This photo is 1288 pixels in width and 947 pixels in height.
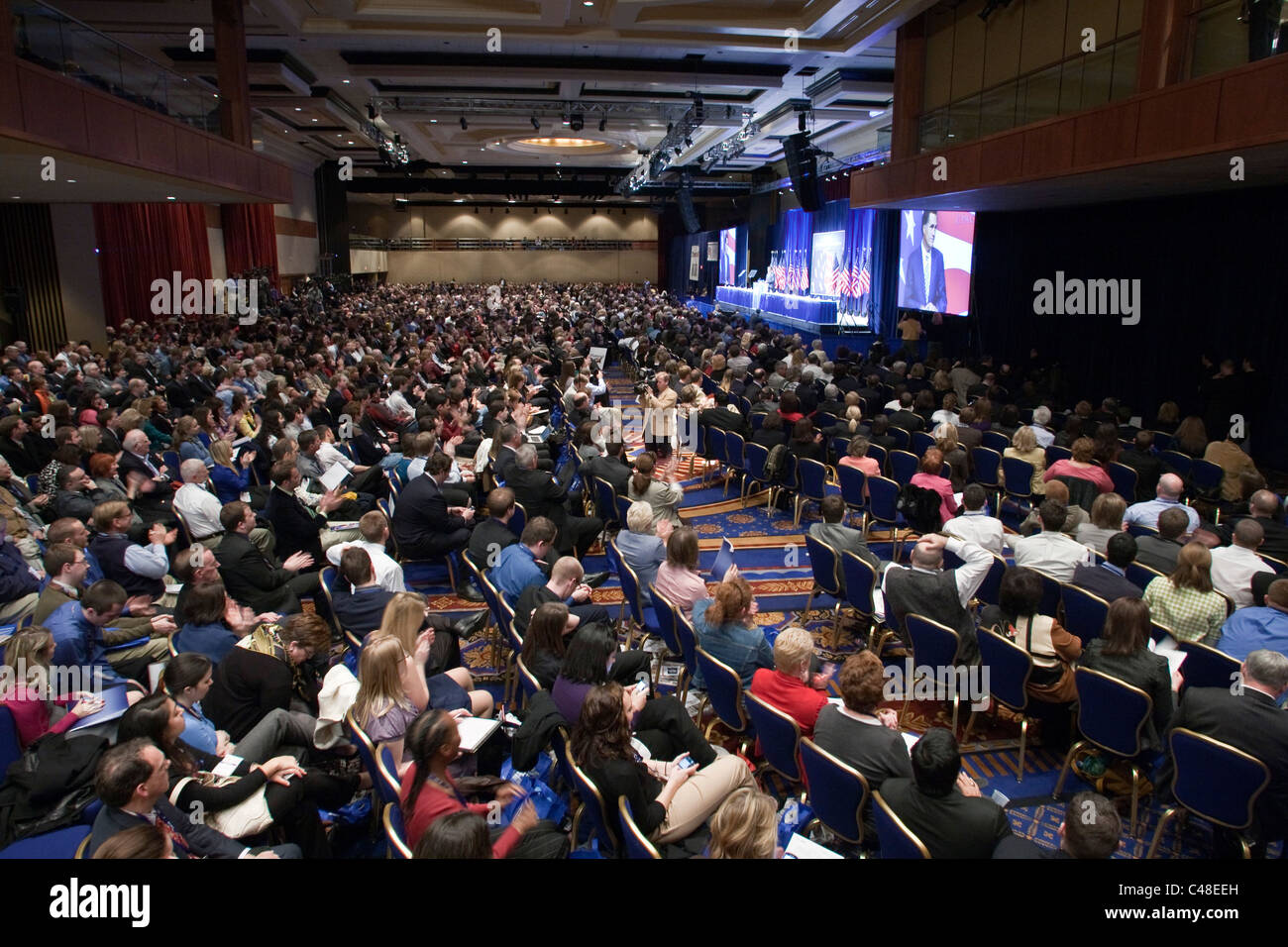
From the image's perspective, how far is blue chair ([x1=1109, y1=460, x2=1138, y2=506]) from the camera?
22.8ft

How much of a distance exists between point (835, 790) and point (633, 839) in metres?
0.88

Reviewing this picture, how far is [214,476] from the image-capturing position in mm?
6258

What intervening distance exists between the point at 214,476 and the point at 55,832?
4.20 meters

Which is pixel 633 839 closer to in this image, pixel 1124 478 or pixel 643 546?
pixel 643 546

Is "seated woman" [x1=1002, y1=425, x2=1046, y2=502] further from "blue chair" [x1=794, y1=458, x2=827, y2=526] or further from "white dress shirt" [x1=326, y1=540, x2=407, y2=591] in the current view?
"white dress shirt" [x1=326, y1=540, x2=407, y2=591]

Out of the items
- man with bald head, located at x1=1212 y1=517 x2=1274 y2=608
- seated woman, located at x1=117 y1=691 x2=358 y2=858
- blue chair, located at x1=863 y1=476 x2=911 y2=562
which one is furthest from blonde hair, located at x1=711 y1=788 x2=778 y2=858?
blue chair, located at x1=863 y1=476 x2=911 y2=562

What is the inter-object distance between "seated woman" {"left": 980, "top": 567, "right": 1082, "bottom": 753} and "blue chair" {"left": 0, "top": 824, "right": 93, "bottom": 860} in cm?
406

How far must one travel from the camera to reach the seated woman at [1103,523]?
5.12m

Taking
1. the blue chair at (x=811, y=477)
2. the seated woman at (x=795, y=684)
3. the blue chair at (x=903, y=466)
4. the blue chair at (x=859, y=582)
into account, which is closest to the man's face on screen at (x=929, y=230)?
the blue chair at (x=903, y=466)

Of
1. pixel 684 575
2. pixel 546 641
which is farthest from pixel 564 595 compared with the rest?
pixel 684 575

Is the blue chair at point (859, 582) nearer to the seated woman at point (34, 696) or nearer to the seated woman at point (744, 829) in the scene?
the seated woman at point (744, 829)
